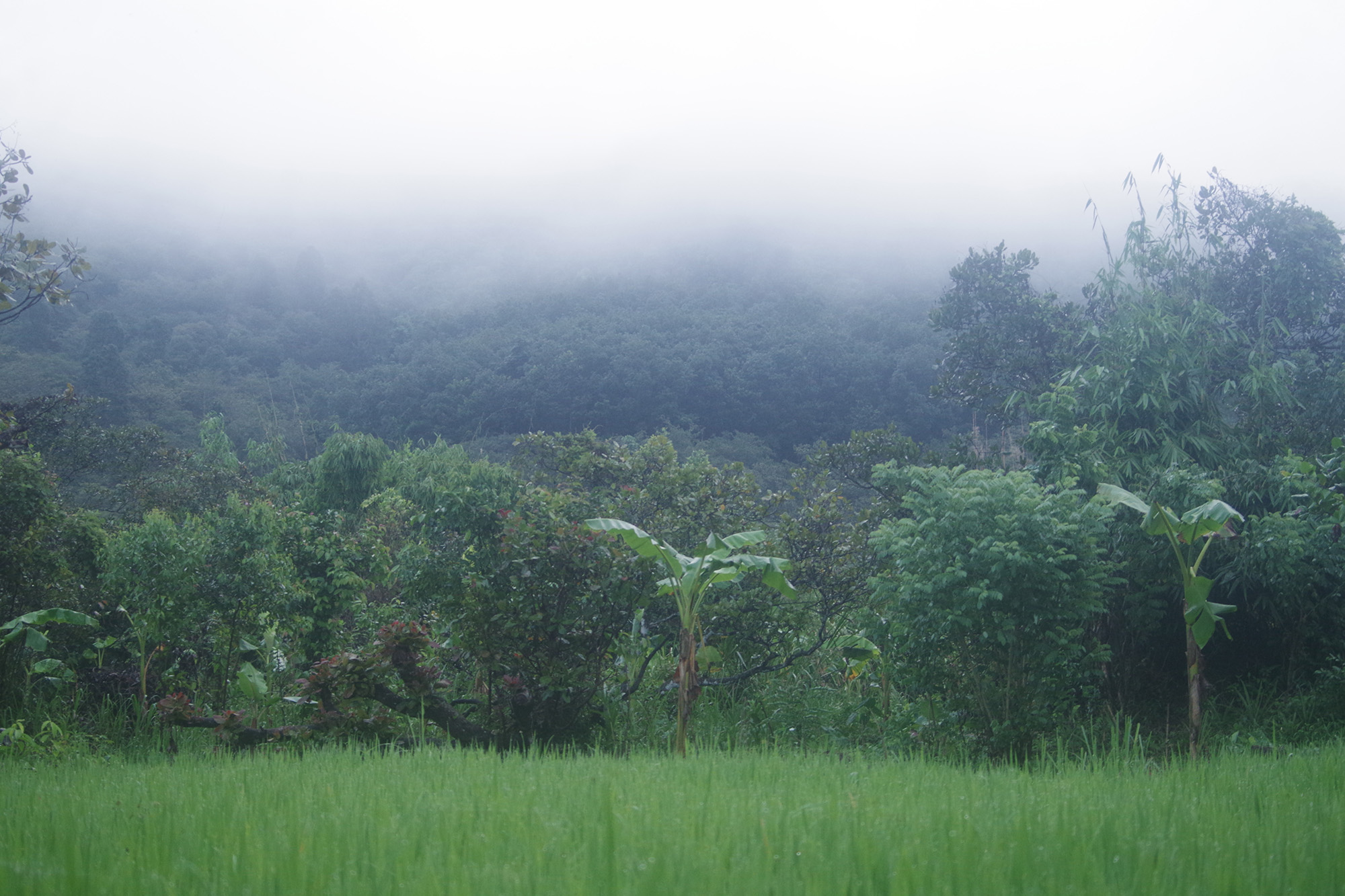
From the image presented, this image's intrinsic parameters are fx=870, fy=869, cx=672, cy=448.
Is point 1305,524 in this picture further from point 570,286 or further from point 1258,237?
point 570,286

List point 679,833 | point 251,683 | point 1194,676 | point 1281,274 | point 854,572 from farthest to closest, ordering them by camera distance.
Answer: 1. point 1281,274
2. point 854,572
3. point 251,683
4. point 1194,676
5. point 679,833

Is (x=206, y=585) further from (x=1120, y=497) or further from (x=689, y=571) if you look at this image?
(x=1120, y=497)

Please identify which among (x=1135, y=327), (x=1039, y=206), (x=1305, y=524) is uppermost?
(x=1039, y=206)

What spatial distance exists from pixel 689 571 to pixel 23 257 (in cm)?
653

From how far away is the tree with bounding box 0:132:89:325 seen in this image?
7520 millimetres

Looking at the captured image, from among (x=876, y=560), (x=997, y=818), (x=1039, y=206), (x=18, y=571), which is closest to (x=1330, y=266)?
(x=876, y=560)

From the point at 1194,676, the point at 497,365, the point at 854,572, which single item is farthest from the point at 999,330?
the point at 497,365

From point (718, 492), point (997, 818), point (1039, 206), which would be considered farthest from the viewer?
point (1039, 206)

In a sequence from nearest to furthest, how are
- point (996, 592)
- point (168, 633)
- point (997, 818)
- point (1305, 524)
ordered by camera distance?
1. point (997, 818)
2. point (996, 592)
3. point (1305, 524)
4. point (168, 633)

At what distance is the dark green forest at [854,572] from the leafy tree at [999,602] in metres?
0.03

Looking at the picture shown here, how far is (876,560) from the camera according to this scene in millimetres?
10680

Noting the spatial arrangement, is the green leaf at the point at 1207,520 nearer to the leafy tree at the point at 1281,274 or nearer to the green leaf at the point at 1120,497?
the green leaf at the point at 1120,497

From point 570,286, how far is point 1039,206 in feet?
112

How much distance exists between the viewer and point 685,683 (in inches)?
270
